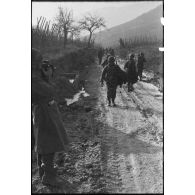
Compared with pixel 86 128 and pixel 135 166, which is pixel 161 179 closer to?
pixel 135 166

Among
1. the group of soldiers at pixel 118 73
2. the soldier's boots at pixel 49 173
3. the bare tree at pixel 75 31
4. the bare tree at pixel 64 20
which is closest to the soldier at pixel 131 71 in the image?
the group of soldiers at pixel 118 73

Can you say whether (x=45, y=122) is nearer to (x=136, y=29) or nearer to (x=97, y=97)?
(x=97, y=97)

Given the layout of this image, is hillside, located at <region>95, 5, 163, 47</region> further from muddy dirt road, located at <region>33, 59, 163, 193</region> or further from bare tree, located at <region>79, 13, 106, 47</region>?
muddy dirt road, located at <region>33, 59, 163, 193</region>

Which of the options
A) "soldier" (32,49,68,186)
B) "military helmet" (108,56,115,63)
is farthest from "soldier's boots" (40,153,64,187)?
"military helmet" (108,56,115,63)

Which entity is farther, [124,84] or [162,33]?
[124,84]

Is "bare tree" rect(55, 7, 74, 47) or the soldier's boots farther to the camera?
"bare tree" rect(55, 7, 74, 47)

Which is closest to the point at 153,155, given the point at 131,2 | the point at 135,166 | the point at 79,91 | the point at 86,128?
the point at 135,166

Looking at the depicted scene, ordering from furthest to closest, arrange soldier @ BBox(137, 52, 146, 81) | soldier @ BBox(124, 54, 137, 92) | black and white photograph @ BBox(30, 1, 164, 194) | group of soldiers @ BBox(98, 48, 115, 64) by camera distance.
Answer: soldier @ BBox(137, 52, 146, 81), soldier @ BBox(124, 54, 137, 92), group of soldiers @ BBox(98, 48, 115, 64), black and white photograph @ BBox(30, 1, 164, 194)
